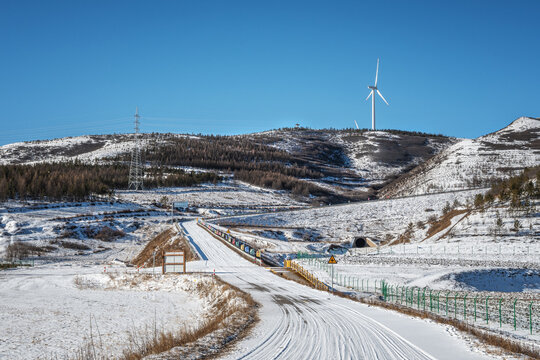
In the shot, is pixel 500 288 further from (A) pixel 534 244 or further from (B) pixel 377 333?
(B) pixel 377 333

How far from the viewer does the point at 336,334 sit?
18.6m

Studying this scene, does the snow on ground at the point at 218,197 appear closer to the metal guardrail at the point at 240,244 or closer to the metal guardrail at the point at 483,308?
the metal guardrail at the point at 240,244

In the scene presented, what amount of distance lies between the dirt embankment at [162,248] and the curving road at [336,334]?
104 ft

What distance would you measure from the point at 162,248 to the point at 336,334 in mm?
52000

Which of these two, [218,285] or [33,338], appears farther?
[218,285]

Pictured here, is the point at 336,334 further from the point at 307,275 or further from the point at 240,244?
the point at 240,244

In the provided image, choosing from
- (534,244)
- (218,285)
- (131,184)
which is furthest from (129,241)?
(131,184)

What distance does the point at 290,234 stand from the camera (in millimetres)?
90062

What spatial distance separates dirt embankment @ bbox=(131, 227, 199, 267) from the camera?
60806 mm

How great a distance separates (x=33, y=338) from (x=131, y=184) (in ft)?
476

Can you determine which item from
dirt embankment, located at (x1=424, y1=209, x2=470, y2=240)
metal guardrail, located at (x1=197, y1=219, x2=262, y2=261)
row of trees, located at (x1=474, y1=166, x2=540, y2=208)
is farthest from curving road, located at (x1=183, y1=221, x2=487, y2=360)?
row of trees, located at (x1=474, y1=166, x2=540, y2=208)

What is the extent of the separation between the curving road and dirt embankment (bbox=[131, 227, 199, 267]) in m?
31.8

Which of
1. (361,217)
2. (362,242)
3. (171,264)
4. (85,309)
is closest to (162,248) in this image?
(171,264)

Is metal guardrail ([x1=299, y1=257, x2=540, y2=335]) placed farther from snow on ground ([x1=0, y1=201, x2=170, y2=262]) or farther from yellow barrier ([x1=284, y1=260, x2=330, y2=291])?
snow on ground ([x1=0, y1=201, x2=170, y2=262])
